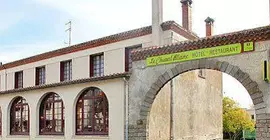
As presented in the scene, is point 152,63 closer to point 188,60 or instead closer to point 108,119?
point 188,60

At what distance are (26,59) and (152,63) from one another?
570 inches

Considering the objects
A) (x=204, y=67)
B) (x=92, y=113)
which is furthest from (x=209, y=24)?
(x=204, y=67)

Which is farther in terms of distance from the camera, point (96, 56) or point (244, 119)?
point (244, 119)

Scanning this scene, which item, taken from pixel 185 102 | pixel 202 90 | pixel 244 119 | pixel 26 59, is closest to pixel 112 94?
pixel 185 102

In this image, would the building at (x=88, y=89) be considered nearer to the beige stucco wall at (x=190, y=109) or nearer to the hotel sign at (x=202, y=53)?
the beige stucco wall at (x=190, y=109)

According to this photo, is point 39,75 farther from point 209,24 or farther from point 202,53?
point 202,53

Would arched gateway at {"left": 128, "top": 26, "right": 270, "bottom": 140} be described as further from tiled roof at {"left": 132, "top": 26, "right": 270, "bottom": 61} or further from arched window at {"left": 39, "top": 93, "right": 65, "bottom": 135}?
arched window at {"left": 39, "top": 93, "right": 65, "bottom": 135}

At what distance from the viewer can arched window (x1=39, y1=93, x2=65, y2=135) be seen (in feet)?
65.5

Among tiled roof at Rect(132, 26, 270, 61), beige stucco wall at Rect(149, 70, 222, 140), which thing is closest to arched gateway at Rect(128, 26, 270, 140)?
tiled roof at Rect(132, 26, 270, 61)

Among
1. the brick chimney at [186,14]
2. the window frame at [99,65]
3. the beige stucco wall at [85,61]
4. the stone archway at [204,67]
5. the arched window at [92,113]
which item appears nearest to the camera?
the stone archway at [204,67]

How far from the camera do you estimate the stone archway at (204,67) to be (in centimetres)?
1185

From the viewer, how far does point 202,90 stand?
19.2 meters

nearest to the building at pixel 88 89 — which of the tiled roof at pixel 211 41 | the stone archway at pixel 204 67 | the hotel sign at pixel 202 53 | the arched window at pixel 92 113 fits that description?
the arched window at pixel 92 113

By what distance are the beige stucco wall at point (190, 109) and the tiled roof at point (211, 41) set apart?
6.07 feet
